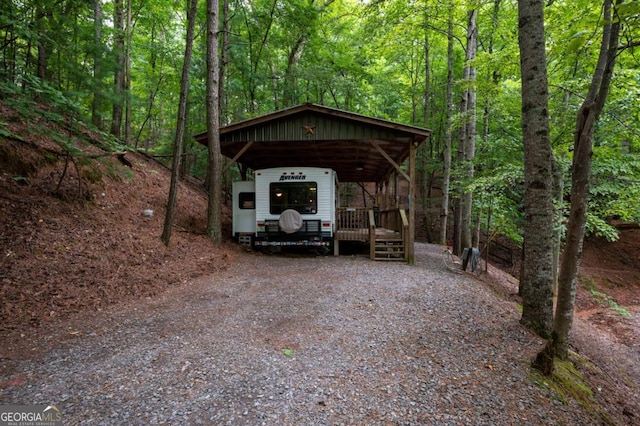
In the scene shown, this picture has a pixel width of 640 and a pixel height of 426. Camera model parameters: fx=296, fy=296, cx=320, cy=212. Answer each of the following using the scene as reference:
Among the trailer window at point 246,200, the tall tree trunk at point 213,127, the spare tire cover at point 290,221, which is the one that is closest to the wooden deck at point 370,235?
the spare tire cover at point 290,221

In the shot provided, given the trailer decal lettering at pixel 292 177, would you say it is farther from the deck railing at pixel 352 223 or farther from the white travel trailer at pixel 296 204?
the deck railing at pixel 352 223

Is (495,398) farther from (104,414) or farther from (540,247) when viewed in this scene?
(104,414)

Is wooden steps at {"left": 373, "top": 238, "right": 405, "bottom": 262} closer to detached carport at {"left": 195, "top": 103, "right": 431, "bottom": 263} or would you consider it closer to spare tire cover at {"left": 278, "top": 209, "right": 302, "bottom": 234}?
detached carport at {"left": 195, "top": 103, "right": 431, "bottom": 263}

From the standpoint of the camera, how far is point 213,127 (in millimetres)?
8570

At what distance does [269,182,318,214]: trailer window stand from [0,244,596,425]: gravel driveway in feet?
15.8

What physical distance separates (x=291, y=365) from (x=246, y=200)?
794 centimetres

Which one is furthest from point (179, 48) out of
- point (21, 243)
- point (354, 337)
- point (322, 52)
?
point (354, 337)

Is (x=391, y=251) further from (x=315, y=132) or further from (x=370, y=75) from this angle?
(x=370, y=75)

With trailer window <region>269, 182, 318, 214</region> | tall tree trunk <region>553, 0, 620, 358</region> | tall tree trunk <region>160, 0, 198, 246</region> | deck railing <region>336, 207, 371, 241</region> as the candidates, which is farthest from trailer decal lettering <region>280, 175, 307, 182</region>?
tall tree trunk <region>553, 0, 620, 358</region>

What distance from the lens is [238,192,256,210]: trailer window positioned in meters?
10.2

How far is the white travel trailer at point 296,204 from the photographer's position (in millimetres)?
9469

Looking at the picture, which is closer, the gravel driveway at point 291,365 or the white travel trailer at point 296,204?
the gravel driveway at point 291,365

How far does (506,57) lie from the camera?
690 cm

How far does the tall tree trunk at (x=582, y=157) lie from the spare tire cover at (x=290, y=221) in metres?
6.75
